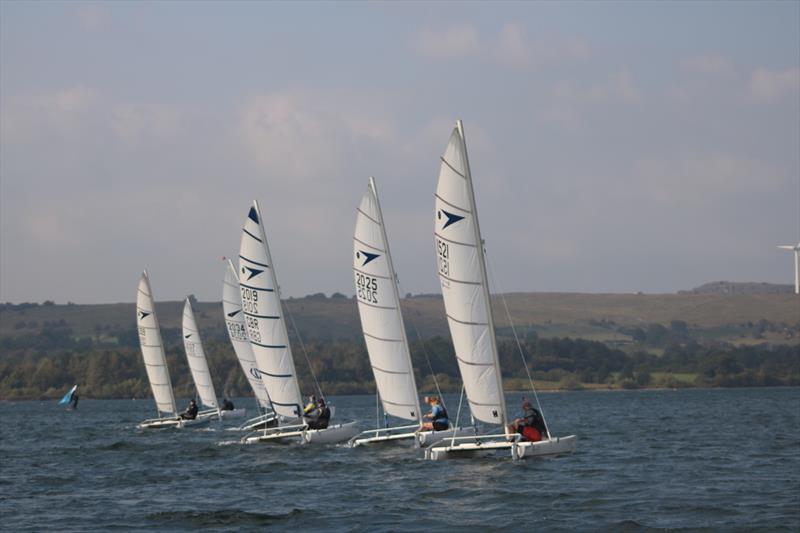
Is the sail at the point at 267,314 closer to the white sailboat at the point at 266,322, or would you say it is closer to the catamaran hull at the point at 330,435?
the white sailboat at the point at 266,322

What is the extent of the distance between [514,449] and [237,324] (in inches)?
1072

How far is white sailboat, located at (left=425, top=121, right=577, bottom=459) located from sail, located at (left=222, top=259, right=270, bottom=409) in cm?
2281

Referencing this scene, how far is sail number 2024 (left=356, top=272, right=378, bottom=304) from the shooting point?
1462 inches

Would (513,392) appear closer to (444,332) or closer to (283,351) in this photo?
(444,332)

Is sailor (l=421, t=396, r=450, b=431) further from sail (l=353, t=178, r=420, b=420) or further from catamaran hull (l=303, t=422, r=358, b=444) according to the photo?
catamaran hull (l=303, t=422, r=358, b=444)

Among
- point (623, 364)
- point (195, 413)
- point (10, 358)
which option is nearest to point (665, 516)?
point (195, 413)

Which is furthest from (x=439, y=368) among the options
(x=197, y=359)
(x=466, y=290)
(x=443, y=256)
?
(x=466, y=290)

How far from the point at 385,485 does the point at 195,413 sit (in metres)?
29.1

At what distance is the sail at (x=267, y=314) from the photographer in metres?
41.8

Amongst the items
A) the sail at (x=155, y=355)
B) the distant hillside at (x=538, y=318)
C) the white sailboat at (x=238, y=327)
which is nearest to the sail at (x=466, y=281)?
the white sailboat at (x=238, y=327)

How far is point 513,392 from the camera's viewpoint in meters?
140

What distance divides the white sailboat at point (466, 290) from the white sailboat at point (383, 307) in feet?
18.2

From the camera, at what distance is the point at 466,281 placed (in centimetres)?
3102

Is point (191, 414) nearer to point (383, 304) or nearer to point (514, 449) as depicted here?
point (383, 304)
